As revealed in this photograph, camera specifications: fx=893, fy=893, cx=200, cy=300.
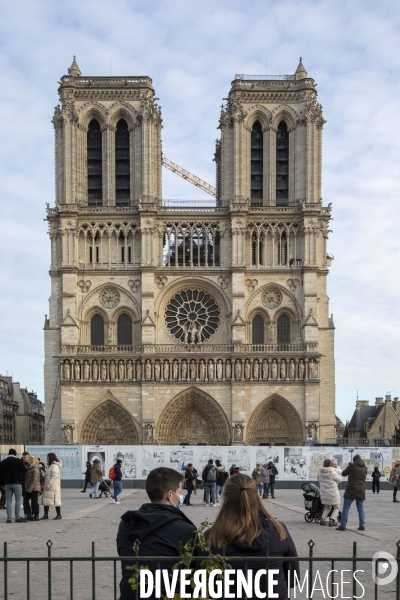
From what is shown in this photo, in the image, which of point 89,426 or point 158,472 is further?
point 89,426

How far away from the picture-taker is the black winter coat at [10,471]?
58.3 feet

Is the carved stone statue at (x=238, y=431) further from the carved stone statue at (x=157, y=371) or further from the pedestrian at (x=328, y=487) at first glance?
the pedestrian at (x=328, y=487)

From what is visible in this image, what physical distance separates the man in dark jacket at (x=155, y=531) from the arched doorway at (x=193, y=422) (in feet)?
140

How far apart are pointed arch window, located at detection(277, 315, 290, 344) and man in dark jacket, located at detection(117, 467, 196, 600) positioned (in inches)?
1766

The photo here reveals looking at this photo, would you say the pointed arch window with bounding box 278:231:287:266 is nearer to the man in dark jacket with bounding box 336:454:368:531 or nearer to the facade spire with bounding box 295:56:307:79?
the facade spire with bounding box 295:56:307:79

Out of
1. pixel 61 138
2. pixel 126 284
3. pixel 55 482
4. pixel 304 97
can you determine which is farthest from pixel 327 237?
pixel 55 482

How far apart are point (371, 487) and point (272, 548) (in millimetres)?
30401

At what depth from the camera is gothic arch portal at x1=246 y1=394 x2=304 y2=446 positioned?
4853 cm

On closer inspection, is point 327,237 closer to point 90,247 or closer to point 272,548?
point 90,247

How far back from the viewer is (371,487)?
1375 inches

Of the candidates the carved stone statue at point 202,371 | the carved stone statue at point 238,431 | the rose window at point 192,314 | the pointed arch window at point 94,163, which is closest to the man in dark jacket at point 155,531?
the carved stone statue at point 238,431

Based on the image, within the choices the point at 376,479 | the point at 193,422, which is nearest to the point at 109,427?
the point at 193,422

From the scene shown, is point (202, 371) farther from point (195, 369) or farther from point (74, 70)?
point (74, 70)

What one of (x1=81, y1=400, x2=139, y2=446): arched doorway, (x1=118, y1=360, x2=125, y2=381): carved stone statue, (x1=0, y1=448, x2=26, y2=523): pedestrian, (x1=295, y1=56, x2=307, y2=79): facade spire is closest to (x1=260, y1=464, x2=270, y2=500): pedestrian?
(x1=0, y1=448, x2=26, y2=523): pedestrian
